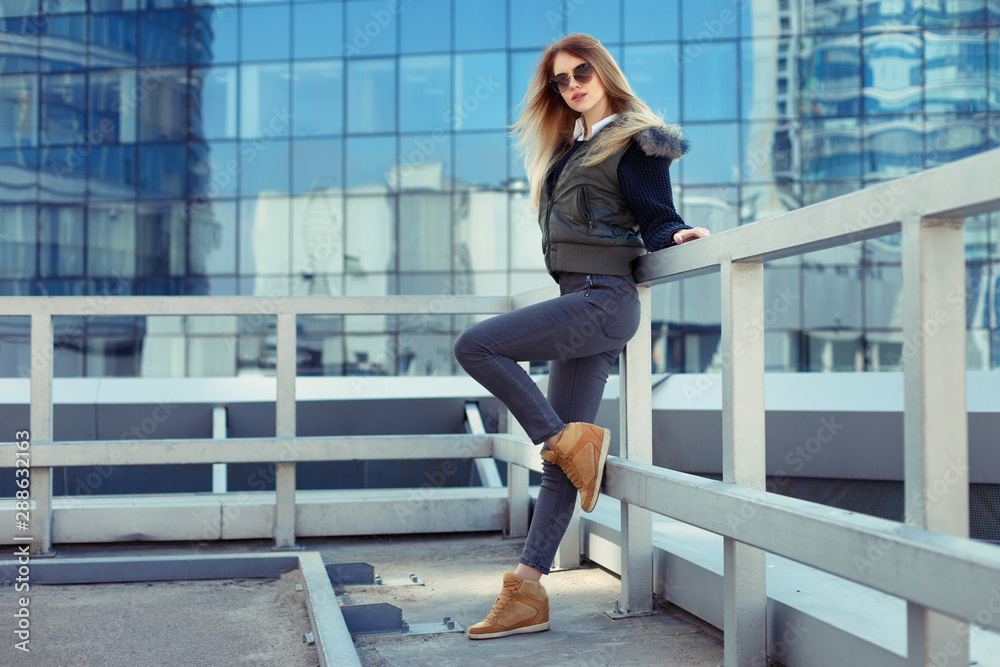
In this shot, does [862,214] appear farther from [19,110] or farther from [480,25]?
[19,110]

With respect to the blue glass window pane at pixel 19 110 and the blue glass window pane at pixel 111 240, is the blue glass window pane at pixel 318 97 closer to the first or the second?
the blue glass window pane at pixel 111 240

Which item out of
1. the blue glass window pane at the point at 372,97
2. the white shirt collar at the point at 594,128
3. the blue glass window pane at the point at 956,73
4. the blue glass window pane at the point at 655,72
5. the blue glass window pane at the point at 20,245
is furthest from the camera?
the blue glass window pane at the point at 20,245

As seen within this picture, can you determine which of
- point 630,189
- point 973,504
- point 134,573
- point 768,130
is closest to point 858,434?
point 973,504

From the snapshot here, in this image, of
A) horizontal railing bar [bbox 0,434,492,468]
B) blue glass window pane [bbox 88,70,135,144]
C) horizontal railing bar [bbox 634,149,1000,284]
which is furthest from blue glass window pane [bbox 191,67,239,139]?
horizontal railing bar [bbox 634,149,1000,284]

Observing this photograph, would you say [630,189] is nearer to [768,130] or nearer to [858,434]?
[858,434]

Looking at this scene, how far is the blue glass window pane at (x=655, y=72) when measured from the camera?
57.1 feet

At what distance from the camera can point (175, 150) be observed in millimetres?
18203

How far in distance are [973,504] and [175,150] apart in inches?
684

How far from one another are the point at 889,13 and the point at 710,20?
362 centimetres

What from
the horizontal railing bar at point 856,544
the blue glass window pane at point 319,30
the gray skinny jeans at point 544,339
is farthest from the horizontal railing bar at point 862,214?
the blue glass window pane at point 319,30

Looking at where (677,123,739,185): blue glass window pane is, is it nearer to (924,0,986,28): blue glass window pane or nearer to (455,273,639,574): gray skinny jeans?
(924,0,986,28): blue glass window pane

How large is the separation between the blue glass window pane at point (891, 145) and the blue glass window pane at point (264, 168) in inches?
476

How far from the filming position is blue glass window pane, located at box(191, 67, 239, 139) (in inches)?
717

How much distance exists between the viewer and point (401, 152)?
58.4 ft
